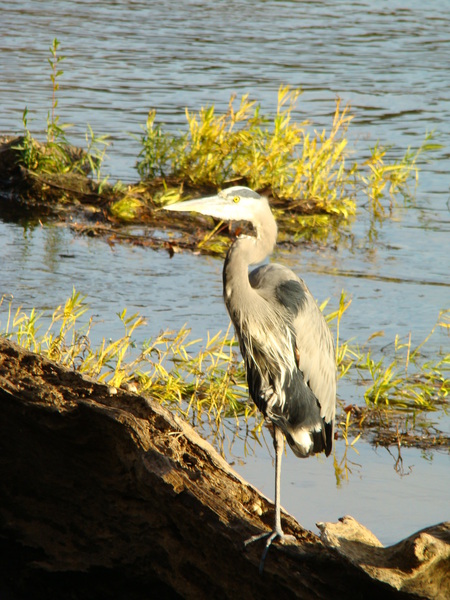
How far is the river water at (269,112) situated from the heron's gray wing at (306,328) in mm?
521

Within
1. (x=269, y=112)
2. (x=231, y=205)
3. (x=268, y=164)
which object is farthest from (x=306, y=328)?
(x=269, y=112)

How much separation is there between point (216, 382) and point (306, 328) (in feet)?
3.62

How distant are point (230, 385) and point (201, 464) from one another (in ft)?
6.20

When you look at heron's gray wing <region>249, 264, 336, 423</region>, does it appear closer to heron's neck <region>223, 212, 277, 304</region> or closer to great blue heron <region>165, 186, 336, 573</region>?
great blue heron <region>165, 186, 336, 573</region>

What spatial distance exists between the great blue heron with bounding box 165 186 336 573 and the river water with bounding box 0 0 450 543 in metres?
0.40

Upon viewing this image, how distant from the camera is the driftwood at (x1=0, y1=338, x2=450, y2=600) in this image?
2.99 meters

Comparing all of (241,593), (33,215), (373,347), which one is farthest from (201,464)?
(33,215)

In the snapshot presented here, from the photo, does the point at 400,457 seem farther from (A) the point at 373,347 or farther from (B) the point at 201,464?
(B) the point at 201,464

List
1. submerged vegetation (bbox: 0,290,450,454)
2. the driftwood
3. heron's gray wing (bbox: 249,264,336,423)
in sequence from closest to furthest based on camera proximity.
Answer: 1. the driftwood
2. heron's gray wing (bbox: 249,264,336,423)
3. submerged vegetation (bbox: 0,290,450,454)

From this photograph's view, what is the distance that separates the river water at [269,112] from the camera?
4.65 meters

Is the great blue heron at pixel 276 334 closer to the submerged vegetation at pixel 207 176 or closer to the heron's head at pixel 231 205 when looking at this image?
the heron's head at pixel 231 205

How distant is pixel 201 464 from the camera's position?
3332 mm

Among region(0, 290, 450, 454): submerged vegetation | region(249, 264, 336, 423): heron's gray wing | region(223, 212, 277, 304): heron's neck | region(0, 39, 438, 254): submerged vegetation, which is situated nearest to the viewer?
region(223, 212, 277, 304): heron's neck

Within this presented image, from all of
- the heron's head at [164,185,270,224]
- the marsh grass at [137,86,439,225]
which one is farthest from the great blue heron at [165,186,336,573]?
the marsh grass at [137,86,439,225]
